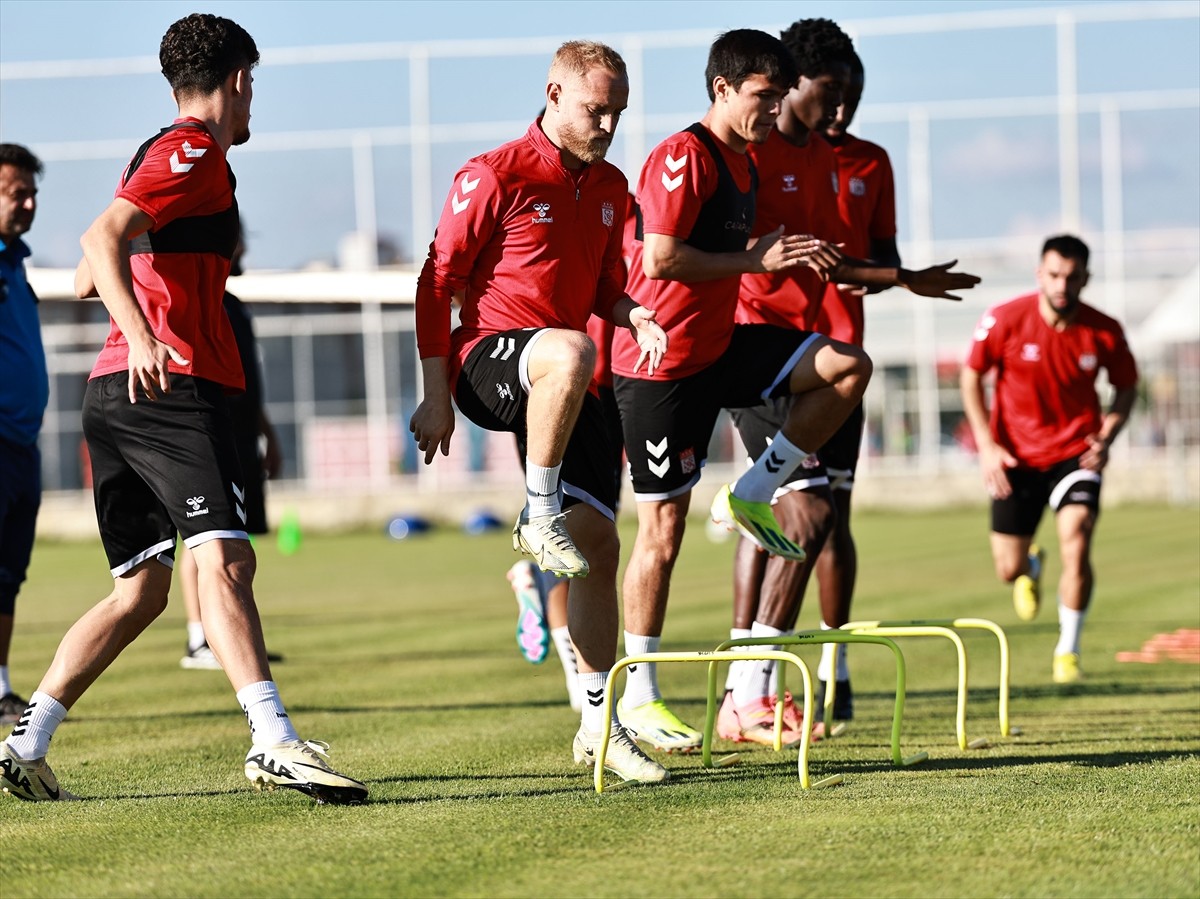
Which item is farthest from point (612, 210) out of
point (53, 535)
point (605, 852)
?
point (53, 535)

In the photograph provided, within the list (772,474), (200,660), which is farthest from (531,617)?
(200,660)

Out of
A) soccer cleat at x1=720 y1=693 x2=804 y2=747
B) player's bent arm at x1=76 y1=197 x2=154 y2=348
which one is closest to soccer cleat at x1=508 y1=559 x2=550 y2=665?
soccer cleat at x1=720 y1=693 x2=804 y2=747

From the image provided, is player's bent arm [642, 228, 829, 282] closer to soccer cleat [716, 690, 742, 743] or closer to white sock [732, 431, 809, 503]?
white sock [732, 431, 809, 503]

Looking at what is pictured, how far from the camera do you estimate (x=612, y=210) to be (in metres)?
6.11

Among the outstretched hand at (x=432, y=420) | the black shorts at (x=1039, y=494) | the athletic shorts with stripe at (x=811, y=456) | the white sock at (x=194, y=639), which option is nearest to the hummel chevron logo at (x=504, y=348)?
the outstretched hand at (x=432, y=420)

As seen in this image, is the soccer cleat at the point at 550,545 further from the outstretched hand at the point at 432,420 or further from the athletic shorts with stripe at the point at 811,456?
the athletic shorts with stripe at the point at 811,456

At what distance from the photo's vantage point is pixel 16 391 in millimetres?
8438

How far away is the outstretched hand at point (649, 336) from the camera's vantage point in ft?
18.9

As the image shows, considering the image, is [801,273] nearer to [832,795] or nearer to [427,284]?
[427,284]

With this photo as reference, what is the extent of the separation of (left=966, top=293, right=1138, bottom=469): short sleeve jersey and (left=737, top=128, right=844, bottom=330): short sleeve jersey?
117 inches

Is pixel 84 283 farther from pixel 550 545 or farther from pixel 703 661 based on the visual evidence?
pixel 703 661

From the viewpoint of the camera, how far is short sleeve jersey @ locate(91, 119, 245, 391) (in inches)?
201

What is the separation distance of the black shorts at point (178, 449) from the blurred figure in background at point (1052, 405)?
5.89 metres

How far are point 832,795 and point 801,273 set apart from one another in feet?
9.76
